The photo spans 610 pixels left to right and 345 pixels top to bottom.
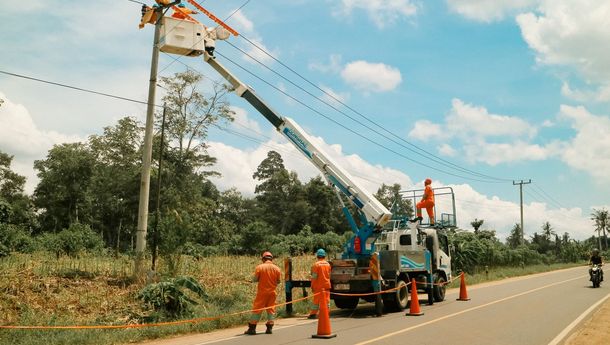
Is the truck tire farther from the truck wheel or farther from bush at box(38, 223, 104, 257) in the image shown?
bush at box(38, 223, 104, 257)

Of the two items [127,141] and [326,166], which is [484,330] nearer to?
[326,166]

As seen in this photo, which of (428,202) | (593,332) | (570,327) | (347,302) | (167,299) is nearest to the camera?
(593,332)

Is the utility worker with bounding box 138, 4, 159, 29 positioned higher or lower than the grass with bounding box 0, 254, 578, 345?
higher

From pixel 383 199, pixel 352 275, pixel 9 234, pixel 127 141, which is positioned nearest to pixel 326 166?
pixel 352 275

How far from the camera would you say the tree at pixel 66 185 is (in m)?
61.7

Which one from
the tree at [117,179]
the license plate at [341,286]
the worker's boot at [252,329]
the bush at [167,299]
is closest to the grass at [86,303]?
the bush at [167,299]

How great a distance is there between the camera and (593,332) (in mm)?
10617

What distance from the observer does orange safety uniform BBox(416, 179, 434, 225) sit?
1748cm

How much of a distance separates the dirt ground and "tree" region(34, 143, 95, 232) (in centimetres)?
5925

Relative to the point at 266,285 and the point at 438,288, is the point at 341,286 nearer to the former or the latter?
the point at 266,285

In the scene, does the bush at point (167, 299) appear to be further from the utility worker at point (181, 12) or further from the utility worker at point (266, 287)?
the utility worker at point (181, 12)

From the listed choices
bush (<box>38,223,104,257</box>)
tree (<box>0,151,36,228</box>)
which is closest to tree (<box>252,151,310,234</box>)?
tree (<box>0,151,36,228</box>)

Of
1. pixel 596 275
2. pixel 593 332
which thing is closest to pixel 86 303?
pixel 593 332

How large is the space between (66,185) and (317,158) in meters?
54.5
